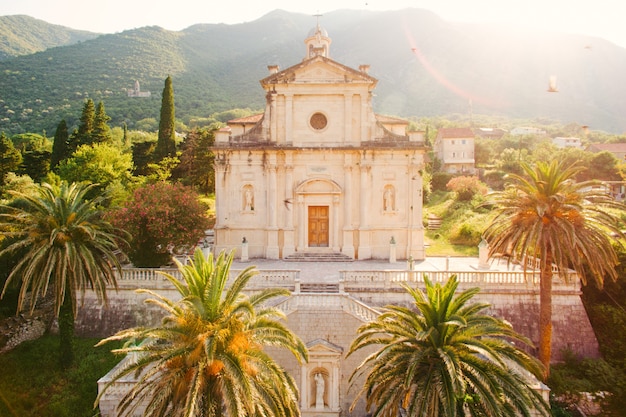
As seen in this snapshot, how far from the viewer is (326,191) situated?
77.2ft

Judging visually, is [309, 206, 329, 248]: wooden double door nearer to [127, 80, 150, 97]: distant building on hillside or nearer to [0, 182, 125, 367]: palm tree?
[0, 182, 125, 367]: palm tree

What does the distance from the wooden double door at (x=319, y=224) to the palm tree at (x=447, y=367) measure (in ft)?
41.7

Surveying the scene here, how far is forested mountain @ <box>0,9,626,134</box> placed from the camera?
80312mm

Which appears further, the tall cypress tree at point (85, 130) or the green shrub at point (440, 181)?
the green shrub at point (440, 181)

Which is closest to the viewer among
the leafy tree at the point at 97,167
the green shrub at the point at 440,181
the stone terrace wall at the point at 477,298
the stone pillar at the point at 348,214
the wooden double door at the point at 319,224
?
the stone terrace wall at the point at 477,298

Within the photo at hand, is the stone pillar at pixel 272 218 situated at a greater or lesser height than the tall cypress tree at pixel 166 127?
lesser

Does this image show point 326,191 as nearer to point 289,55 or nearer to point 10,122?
point 10,122

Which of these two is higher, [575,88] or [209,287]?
[575,88]

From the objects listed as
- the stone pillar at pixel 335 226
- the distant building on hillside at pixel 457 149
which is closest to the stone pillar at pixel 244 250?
the stone pillar at pixel 335 226

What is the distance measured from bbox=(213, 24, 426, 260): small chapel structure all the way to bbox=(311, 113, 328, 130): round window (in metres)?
0.06

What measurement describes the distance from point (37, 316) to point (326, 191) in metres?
14.8

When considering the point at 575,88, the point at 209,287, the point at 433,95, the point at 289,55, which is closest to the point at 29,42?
the point at 289,55

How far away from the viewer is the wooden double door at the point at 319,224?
78.7 ft

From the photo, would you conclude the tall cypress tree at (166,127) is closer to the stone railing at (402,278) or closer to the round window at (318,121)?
the round window at (318,121)
